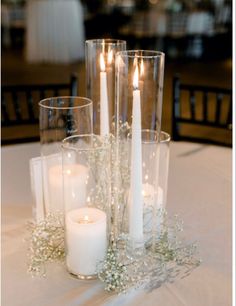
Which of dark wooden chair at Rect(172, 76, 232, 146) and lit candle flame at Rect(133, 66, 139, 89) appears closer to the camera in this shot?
lit candle flame at Rect(133, 66, 139, 89)

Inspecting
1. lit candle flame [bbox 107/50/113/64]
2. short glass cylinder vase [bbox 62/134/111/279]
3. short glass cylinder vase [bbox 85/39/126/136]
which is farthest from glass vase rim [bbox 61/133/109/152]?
lit candle flame [bbox 107/50/113/64]

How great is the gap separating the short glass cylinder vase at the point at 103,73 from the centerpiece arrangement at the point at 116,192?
0.10ft

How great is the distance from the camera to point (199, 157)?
4.58 feet

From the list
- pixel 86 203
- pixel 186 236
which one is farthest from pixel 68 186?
pixel 186 236

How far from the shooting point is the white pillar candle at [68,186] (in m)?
0.84

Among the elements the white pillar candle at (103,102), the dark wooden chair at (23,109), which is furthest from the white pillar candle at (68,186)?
the dark wooden chair at (23,109)

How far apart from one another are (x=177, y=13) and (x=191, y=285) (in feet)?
21.6

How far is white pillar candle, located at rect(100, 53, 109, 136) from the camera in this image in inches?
38.6

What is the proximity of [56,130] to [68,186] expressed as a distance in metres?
0.15

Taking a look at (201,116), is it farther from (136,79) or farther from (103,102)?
(136,79)

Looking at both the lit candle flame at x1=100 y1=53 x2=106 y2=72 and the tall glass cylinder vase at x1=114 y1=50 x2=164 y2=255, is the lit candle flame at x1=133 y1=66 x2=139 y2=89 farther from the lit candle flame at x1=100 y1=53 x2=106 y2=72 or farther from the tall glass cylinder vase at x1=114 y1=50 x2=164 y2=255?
the lit candle flame at x1=100 y1=53 x2=106 y2=72

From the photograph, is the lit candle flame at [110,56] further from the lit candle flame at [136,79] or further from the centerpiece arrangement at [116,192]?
the lit candle flame at [136,79]

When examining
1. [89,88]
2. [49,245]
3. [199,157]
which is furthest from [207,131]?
[49,245]

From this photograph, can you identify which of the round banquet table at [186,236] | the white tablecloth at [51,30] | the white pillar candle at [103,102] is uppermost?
the white tablecloth at [51,30]
